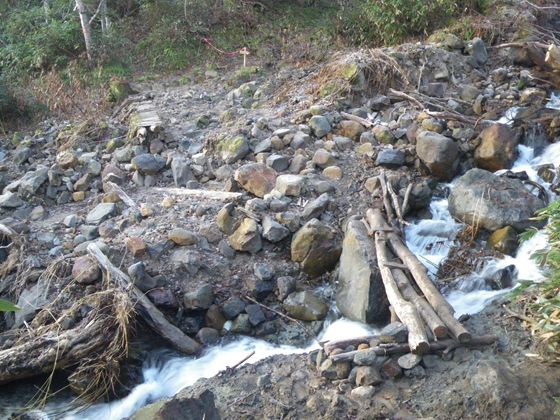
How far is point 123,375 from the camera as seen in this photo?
4.63 metres

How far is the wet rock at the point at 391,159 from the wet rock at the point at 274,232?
1376mm

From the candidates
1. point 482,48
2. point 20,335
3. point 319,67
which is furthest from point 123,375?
point 482,48

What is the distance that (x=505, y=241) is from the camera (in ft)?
17.1

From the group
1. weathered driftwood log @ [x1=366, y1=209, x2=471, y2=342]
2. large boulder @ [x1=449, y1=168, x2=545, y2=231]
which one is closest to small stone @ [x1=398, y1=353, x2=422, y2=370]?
weathered driftwood log @ [x1=366, y1=209, x2=471, y2=342]

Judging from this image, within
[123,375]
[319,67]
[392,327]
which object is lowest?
[123,375]

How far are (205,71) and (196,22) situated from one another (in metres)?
1.55

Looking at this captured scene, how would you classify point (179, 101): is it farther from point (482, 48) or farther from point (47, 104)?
point (482, 48)

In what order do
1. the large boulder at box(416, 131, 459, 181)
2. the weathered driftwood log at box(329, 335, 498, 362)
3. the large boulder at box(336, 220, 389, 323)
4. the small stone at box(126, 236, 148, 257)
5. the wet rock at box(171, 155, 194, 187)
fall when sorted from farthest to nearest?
1. the wet rock at box(171, 155, 194, 187)
2. the large boulder at box(416, 131, 459, 181)
3. the small stone at box(126, 236, 148, 257)
4. the large boulder at box(336, 220, 389, 323)
5. the weathered driftwood log at box(329, 335, 498, 362)

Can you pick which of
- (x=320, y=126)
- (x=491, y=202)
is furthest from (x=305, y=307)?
(x=320, y=126)

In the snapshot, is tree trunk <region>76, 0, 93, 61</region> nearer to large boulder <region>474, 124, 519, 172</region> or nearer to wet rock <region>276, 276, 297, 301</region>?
wet rock <region>276, 276, 297, 301</region>

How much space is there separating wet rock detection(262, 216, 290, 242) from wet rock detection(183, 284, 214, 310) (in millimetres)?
767

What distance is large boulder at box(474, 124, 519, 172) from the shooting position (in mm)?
6105

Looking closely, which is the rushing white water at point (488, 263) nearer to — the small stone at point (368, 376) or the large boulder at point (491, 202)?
the large boulder at point (491, 202)

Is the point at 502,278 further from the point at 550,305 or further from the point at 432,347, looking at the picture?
the point at 432,347
